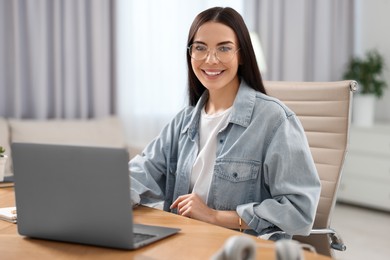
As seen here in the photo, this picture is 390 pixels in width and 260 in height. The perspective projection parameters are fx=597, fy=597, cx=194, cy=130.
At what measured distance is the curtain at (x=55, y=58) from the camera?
3.74 m

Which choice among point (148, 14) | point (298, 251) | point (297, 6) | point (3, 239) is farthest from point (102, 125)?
point (298, 251)

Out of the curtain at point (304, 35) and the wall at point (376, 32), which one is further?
the wall at point (376, 32)

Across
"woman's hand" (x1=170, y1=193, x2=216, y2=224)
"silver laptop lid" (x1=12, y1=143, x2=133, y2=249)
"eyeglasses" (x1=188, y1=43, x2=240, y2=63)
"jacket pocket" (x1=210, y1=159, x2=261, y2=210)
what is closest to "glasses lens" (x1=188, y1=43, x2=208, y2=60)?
"eyeglasses" (x1=188, y1=43, x2=240, y2=63)

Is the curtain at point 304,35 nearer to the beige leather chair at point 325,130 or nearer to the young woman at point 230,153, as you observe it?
the beige leather chair at point 325,130

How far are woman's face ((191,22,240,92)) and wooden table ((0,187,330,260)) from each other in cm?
53

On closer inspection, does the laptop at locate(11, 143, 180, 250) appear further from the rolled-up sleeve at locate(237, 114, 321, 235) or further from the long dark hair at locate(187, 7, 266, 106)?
the long dark hair at locate(187, 7, 266, 106)

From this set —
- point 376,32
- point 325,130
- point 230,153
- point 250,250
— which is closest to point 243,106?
point 230,153

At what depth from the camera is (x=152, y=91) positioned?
4.25 meters

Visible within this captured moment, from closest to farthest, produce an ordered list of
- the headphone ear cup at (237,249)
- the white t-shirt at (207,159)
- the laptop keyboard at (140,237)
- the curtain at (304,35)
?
the headphone ear cup at (237,249) → the laptop keyboard at (140,237) → the white t-shirt at (207,159) → the curtain at (304,35)

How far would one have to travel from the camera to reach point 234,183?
176 cm

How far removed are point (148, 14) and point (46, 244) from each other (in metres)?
3.01

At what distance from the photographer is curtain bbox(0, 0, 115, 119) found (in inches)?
147

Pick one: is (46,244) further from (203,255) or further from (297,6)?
(297,6)

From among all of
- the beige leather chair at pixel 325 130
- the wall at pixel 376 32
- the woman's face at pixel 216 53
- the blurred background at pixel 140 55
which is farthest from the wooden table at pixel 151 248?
the wall at pixel 376 32
